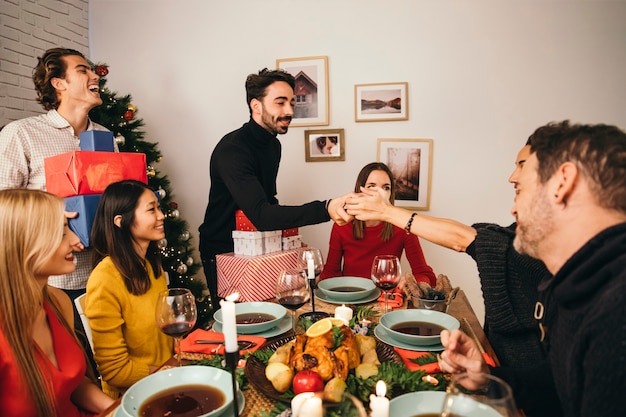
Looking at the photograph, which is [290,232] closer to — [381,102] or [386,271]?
[386,271]

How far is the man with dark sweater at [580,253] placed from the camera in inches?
29.0

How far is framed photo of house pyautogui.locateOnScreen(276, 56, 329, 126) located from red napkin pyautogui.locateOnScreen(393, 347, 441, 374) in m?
2.76

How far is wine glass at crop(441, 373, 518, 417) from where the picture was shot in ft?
2.13

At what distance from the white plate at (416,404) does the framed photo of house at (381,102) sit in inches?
118

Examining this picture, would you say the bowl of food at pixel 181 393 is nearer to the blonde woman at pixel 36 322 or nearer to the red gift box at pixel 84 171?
the blonde woman at pixel 36 322

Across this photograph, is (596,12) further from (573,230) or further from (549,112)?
(573,230)

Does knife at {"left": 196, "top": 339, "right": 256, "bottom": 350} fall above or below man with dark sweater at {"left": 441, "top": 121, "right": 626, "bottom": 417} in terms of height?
below

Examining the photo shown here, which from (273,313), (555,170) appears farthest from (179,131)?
(555,170)

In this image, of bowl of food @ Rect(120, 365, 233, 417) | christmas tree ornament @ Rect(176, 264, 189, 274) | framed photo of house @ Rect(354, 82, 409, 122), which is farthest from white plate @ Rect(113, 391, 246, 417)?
framed photo of house @ Rect(354, 82, 409, 122)

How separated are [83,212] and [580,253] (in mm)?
2016

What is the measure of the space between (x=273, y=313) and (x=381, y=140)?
7.93 feet

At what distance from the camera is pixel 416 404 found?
96cm

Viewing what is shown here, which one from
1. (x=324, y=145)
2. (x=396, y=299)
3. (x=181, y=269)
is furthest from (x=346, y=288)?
(x=324, y=145)

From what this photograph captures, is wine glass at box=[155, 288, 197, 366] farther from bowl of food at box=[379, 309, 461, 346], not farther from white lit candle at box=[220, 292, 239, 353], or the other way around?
bowl of food at box=[379, 309, 461, 346]
